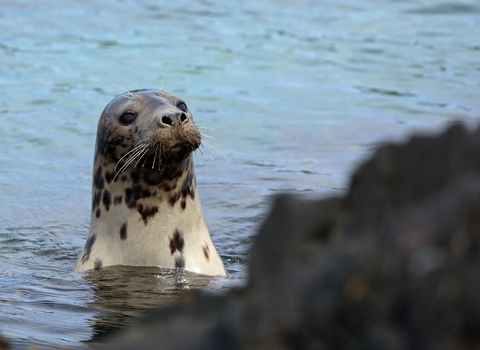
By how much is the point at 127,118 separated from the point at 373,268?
3833 mm

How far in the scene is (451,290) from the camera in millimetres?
1396

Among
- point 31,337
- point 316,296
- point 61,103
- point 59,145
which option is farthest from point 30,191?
point 316,296

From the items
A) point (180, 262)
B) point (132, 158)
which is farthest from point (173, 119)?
→ point (180, 262)

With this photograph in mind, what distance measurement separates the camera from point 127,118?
514 centimetres

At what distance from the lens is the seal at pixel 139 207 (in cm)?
512

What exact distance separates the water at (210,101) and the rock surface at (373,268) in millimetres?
2113

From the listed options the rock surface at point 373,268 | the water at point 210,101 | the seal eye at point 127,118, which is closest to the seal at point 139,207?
the seal eye at point 127,118

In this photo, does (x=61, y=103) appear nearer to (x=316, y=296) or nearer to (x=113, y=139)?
(x=113, y=139)

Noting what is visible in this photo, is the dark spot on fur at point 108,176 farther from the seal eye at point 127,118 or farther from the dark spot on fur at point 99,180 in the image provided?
the seal eye at point 127,118

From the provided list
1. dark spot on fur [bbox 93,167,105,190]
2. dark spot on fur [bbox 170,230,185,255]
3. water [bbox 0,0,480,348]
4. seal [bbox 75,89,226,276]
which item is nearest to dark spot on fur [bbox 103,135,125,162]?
seal [bbox 75,89,226,276]

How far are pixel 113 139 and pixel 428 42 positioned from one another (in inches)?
352

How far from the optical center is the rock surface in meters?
1.40

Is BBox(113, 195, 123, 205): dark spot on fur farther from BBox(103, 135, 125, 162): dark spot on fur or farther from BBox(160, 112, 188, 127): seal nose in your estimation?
BBox(160, 112, 188, 127): seal nose

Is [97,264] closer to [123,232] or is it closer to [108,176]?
A: [123,232]
